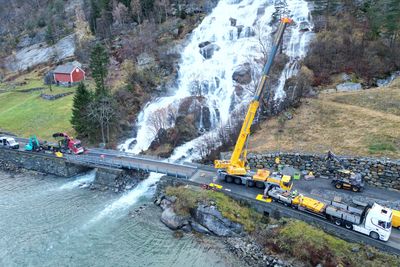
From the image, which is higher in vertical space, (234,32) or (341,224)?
(234,32)

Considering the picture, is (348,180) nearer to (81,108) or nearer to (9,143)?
(81,108)

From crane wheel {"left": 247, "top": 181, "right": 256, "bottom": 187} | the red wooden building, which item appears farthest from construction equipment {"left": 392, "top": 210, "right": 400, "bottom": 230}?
the red wooden building

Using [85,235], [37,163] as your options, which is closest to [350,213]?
[85,235]

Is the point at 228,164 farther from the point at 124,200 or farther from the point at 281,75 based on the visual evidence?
the point at 281,75

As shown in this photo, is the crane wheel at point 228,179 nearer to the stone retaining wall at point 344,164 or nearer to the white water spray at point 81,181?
the stone retaining wall at point 344,164

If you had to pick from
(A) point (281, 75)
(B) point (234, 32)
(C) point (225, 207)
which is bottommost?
(C) point (225, 207)

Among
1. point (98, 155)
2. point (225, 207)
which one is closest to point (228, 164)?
point (225, 207)
